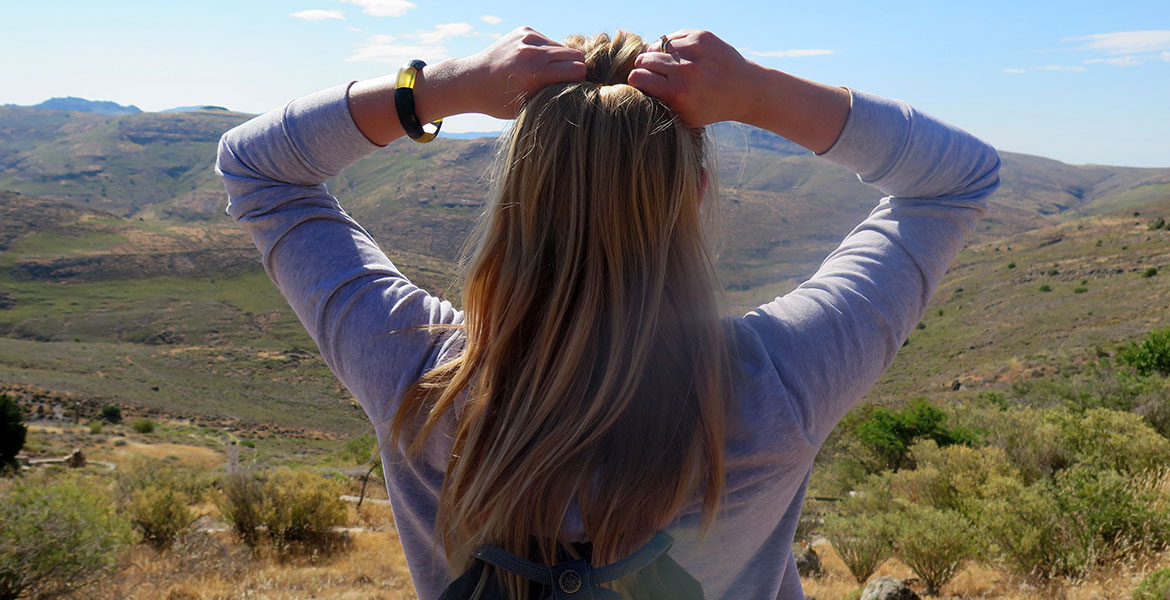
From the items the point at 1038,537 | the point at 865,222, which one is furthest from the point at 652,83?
the point at 1038,537

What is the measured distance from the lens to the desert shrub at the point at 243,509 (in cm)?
828

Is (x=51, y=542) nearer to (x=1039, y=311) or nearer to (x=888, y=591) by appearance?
(x=888, y=591)

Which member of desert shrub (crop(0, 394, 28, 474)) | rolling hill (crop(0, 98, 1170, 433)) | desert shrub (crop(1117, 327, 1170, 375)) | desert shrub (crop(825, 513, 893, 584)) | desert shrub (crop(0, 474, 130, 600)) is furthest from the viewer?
rolling hill (crop(0, 98, 1170, 433))

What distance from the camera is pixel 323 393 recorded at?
163 ft

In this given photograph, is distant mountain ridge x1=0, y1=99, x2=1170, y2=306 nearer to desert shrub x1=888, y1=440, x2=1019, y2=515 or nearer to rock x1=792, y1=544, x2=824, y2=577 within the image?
desert shrub x1=888, y1=440, x2=1019, y2=515

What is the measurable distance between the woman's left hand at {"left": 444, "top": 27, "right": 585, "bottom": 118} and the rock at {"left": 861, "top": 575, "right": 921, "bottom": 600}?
6.16 m

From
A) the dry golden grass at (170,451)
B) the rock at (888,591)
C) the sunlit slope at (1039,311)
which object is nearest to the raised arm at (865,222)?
the rock at (888,591)

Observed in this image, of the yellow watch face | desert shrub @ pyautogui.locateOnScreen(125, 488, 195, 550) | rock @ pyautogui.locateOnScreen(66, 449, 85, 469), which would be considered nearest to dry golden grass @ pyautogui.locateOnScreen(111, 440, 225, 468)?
rock @ pyautogui.locateOnScreen(66, 449, 85, 469)

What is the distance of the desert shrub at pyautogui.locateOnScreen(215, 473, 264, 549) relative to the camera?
8281 millimetres

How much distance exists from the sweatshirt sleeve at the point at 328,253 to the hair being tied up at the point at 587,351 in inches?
2.9

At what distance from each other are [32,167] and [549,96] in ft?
670

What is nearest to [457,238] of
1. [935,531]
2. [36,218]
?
[36,218]

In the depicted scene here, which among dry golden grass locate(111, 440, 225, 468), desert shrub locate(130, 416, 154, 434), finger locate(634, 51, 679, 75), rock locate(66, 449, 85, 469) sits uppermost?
finger locate(634, 51, 679, 75)

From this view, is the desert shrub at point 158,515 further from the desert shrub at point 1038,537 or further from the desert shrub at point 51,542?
the desert shrub at point 1038,537
